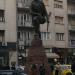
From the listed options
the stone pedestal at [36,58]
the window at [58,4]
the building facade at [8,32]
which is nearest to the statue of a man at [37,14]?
the stone pedestal at [36,58]

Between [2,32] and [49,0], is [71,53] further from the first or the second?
[2,32]

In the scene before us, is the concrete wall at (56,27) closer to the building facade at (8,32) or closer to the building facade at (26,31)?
the building facade at (26,31)

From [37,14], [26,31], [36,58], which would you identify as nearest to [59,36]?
[26,31]

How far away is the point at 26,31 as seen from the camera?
5097cm

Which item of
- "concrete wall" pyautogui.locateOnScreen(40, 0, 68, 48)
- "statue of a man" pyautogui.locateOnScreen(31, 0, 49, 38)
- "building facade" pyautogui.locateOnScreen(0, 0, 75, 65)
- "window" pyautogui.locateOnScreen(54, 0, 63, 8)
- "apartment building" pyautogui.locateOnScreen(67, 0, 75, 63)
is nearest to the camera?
"statue of a man" pyautogui.locateOnScreen(31, 0, 49, 38)

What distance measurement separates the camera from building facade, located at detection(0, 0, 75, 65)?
4856 centimetres

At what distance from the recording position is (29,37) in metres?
51.0

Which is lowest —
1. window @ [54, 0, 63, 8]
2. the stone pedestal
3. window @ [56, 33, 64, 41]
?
window @ [56, 33, 64, 41]

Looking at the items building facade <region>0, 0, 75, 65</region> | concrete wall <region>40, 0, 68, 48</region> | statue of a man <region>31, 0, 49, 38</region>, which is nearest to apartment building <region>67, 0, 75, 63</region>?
building facade <region>0, 0, 75, 65</region>

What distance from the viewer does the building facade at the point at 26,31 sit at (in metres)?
48.6

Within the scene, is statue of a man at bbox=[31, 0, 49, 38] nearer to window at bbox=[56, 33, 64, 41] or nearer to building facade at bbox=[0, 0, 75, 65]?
building facade at bbox=[0, 0, 75, 65]

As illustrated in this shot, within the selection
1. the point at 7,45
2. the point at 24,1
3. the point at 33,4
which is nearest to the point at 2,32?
the point at 7,45

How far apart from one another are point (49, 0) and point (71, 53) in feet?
23.8

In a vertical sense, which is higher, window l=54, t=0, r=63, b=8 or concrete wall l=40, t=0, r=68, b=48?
window l=54, t=0, r=63, b=8
